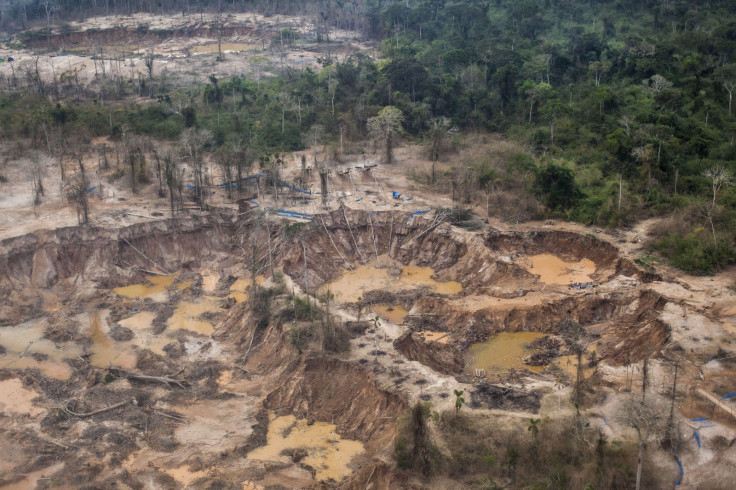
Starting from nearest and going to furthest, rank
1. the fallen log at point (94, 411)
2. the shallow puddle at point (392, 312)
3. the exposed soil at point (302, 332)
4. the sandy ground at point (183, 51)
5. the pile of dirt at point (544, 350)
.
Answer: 1. the exposed soil at point (302, 332)
2. the fallen log at point (94, 411)
3. the pile of dirt at point (544, 350)
4. the shallow puddle at point (392, 312)
5. the sandy ground at point (183, 51)

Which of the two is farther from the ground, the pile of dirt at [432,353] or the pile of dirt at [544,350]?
the pile of dirt at [432,353]

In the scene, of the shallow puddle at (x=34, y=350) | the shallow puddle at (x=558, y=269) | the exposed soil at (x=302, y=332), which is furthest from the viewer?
the shallow puddle at (x=558, y=269)

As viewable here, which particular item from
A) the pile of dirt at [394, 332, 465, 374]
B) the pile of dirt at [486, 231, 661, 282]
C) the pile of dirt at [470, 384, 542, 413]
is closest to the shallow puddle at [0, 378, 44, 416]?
the pile of dirt at [394, 332, 465, 374]

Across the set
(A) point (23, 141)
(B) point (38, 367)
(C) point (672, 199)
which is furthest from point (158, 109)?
(C) point (672, 199)

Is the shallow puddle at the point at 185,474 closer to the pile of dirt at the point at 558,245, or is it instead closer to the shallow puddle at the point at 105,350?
the shallow puddle at the point at 105,350

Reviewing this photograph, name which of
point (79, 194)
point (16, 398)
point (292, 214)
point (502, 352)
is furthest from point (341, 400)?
point (79, 194)

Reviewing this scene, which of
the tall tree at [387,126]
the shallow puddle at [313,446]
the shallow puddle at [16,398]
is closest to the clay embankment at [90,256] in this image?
the shallow puddle at [16,398]
